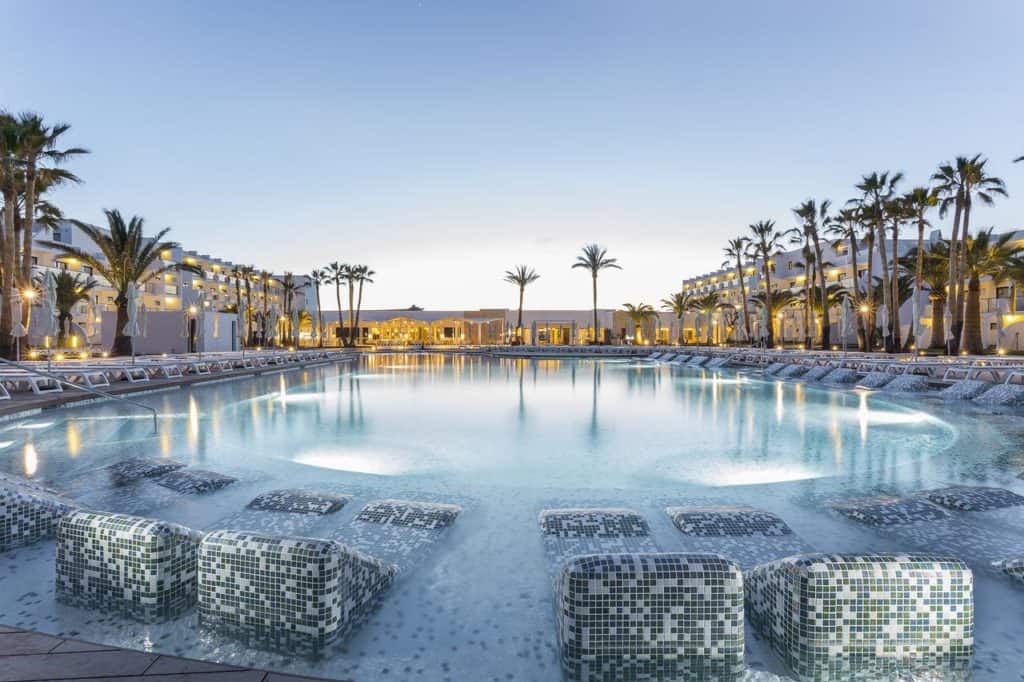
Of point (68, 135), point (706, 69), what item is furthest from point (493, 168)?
point (68, 135)

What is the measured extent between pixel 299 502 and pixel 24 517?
185cm

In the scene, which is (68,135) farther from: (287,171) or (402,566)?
(402,566)

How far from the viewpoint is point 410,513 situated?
4.61 m

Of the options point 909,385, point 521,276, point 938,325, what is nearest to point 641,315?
point 521,276

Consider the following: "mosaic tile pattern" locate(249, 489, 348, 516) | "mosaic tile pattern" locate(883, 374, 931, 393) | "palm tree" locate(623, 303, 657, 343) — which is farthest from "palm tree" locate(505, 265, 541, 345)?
"mosaic tile pattern" locate(249, 489, 348, 516)

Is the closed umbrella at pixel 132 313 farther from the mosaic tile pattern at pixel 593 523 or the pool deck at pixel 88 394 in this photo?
the mosaic tile pattern at pixel 593 523

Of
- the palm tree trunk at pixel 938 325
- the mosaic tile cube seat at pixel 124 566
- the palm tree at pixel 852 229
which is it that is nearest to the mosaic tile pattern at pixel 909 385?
the mosaic tile cube seat at pixel 124 566

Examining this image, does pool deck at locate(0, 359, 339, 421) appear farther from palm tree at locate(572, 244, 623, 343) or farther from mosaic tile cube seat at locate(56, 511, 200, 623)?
palm tree at locate(572, 244, 623, 343)

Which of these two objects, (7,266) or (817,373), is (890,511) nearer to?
(817,373)

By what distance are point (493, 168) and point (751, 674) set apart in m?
32.7

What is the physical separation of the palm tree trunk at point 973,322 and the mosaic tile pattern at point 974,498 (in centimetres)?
2754

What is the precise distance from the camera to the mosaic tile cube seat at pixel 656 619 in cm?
228

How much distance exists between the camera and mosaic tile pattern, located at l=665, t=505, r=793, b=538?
4.17m

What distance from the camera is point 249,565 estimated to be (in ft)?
8.54
